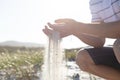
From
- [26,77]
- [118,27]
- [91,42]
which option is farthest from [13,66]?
[118,27]

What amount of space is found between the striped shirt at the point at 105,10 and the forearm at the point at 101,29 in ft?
0.53

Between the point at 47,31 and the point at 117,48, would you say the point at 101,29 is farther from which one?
the point at 47,31

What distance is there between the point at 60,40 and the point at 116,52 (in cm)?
43

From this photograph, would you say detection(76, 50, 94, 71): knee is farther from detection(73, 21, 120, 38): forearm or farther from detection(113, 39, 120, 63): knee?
detection(73, 21, 120, 38): forearm

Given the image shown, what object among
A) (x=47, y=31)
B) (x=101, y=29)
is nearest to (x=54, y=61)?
(x=47, y=31)

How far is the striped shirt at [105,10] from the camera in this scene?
2.61m

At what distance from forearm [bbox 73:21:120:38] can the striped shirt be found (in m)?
0.16

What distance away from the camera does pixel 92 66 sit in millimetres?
2900

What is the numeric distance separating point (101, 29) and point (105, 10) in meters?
0.29

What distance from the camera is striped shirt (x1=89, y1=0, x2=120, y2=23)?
261cm

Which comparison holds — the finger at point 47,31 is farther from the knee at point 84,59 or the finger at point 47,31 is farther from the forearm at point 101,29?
the knee at point 84,59

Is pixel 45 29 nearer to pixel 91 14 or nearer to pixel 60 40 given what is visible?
pixel 60 40

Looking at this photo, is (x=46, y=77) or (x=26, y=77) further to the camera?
(x=26, y=77)

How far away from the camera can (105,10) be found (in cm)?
274
